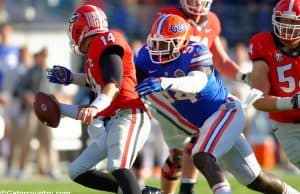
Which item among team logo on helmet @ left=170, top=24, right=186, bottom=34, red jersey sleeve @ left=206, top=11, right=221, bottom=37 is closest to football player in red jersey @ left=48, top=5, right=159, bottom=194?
team logo on helmet @ left=170, top=24, right=186, bottom=34

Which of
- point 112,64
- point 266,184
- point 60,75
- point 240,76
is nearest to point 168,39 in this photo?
point 112,64

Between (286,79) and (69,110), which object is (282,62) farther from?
(69,110)

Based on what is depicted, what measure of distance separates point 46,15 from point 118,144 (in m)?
12.1

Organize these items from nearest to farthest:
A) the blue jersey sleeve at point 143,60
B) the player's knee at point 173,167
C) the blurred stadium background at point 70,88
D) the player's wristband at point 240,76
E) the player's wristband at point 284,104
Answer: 1. the player's wristband at point 284,104
2. the blue jersey sleeve at point 143,60
3. the player's knee at point 173,167
4. the player's wristband at point 240,76
5. the blurred stadium background at point 70,88

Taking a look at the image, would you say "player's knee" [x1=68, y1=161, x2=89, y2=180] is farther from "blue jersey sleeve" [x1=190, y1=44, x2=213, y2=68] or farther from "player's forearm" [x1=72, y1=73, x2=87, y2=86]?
"blue jersey sleeve" [x1=190, y1=44, x2=213, y2=68]

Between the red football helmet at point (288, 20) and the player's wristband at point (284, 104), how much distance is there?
509 millimetres

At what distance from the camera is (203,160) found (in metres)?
6.46

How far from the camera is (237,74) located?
830cm

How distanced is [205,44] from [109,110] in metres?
1.76

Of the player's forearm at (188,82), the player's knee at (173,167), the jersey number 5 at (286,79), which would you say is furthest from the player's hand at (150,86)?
the player's knee at (173,167)

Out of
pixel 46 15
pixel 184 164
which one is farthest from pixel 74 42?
pixel 46 15

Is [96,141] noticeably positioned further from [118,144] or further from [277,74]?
[277,74]

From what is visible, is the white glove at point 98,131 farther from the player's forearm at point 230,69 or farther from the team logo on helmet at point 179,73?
the player's forearm at point 230,69

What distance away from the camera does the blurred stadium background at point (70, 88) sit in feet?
39.2
